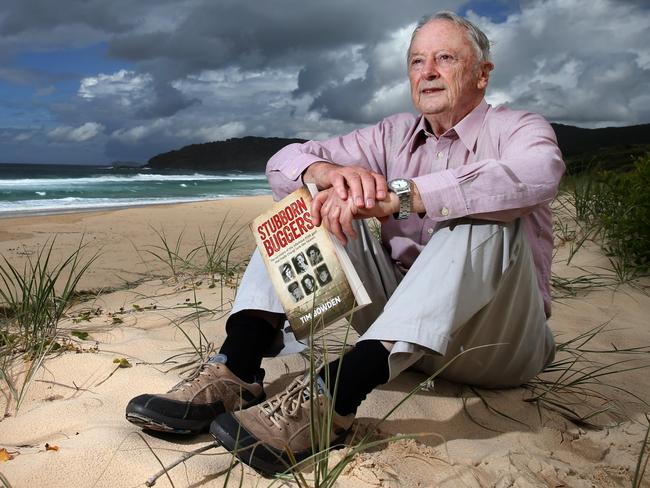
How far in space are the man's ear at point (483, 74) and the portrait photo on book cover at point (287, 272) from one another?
89 centimetres

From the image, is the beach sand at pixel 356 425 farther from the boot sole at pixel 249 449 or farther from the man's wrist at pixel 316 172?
the man's wrist at pixel 316 172

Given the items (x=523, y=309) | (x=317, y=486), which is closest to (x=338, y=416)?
(x=317, y=486)

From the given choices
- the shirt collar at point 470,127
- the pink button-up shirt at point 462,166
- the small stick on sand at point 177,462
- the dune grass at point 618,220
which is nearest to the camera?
the small stick on sand at point 177,462

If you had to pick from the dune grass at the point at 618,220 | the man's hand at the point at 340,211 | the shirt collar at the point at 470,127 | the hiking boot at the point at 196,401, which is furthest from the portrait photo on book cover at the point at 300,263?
the dune grass at the point at 618,220

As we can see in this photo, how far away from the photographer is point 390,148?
2229 mm

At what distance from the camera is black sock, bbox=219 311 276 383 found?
1.84 m

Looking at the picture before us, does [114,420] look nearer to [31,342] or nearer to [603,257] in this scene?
[31,342]

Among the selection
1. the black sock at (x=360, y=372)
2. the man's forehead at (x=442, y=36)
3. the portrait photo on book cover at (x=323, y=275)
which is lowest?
the black sock at (x=360, y=372)

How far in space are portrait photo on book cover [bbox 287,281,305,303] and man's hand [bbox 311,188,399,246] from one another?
0.18 meters

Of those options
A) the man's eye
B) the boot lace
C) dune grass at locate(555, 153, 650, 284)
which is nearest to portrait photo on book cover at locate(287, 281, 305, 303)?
the boot lace

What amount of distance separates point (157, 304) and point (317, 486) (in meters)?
2.07

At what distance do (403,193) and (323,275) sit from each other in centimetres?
31

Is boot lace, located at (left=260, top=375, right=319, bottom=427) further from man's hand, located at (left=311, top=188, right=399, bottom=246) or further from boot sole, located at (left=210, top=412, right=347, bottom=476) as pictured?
man's hand, located at (left=311, top=188, right=399, bottom=246)

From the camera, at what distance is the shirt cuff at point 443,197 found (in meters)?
1.62
